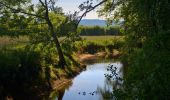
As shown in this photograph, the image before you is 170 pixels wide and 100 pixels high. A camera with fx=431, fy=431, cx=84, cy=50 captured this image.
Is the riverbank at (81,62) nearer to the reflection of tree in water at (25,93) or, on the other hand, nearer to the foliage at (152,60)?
the reflection of tree in water at (25,93)

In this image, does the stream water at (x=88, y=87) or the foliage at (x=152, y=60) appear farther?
the stream water at (x=88, y=87)

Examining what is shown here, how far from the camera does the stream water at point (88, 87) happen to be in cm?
2475

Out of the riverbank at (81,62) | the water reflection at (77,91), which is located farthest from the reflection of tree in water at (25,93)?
the riverbank at (81,62)

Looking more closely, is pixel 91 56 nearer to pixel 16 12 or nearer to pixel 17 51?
pixel 16 12

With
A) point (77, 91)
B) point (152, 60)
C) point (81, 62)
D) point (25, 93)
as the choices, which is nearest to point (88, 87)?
point (77, 91)

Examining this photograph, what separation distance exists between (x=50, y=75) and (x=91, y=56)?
22855 millimetres

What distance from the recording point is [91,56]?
52.6m

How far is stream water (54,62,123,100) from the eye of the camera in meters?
24.7

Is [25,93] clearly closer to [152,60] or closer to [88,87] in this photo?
[88,87]

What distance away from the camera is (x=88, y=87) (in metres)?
28.3

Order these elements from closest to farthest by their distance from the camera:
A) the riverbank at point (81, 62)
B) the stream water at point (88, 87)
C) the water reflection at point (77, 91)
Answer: the water reflection at point (77, 91), the stream water at point (88, 87), the riverbank at point (81, 62)

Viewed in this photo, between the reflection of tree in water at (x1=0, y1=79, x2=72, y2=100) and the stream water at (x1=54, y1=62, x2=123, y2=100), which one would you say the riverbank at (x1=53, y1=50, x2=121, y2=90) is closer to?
the stream water at (x1=54, y1=62, x2=123, y2=100)

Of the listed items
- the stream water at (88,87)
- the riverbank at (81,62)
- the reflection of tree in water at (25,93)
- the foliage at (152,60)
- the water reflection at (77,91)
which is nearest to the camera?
the foliage at (152,60)

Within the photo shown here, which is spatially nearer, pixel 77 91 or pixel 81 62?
pixel 77 91
